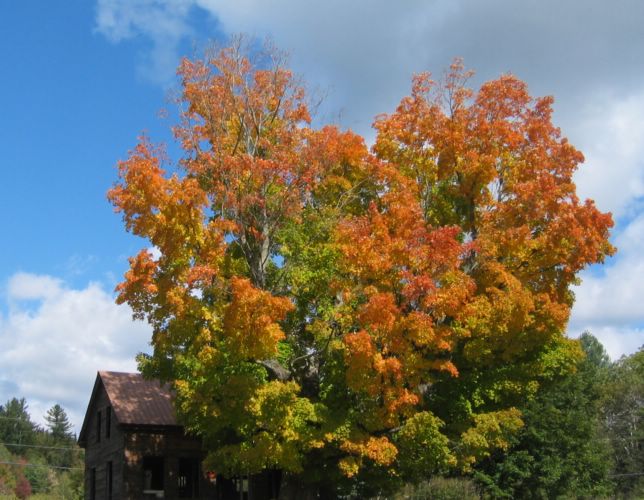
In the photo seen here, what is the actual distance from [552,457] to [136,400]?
65.7 feet

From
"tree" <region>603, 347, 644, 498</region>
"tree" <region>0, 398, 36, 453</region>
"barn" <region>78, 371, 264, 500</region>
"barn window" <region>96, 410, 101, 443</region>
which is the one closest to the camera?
"barn" <region>78, 371, 264, 500</region>

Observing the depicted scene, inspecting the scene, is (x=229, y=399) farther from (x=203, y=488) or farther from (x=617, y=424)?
(x=617, y=424)

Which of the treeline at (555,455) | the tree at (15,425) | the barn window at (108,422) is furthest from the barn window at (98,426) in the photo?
the tree at (15,425)

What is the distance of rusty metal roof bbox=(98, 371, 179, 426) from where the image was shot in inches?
1329

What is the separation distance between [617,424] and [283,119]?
1901 inches

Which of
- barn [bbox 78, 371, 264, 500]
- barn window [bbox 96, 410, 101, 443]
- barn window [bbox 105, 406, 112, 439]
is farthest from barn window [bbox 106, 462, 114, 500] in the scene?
barn window [bbox 96, 410, 101, 443]

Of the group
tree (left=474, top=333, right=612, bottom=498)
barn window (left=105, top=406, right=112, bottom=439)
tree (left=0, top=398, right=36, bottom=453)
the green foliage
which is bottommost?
the green foliage

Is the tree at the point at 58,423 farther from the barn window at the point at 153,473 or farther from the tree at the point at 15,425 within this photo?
the barn window at the point at 153,473

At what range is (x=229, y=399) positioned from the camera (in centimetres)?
2277

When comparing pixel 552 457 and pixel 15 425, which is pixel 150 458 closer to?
pixel 552 457

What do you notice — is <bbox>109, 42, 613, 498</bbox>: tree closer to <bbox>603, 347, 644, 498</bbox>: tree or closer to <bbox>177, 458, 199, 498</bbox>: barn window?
<bbox>177, 458, 199, 498</bbox>: barn window

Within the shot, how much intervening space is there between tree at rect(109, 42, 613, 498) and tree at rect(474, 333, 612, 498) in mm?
9676

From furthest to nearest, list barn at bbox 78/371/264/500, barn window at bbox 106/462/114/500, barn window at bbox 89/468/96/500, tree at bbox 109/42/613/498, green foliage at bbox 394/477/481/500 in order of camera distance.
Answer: barn window at bbox 89/468/96/500, barn window at bbox 106/462/114/500, barn at bbox 78/371/264/500, green foliage at bbox 394/477/481/500, tree at bbox 109/42/613/498

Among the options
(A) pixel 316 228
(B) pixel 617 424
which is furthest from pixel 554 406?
(B) pixel 617 424
